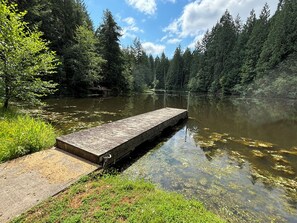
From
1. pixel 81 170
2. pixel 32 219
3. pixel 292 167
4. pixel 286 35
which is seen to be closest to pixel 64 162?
pixel 81 170

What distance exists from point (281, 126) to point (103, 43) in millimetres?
20241

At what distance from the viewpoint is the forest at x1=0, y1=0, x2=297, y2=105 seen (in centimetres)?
1705

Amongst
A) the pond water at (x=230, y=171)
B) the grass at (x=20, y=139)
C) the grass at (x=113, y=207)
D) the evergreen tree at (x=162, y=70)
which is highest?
the evergreen tree at (x=162, y=70)

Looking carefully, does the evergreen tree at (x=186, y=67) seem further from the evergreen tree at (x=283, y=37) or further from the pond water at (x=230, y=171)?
the pond water at (x=230, y=171)

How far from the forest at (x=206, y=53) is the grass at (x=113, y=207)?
6.31 metres

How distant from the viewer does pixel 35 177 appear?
2832 mm

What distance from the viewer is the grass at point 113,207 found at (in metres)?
2.08

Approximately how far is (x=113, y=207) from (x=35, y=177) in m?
1.50

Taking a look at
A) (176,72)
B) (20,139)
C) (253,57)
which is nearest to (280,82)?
(253,57)

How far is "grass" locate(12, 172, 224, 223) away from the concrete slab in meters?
0.17

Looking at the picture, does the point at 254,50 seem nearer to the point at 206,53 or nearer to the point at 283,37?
the point at 283,37

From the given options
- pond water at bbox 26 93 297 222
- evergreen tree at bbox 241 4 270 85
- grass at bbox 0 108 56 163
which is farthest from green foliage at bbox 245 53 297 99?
grass at bbox 0 108 56 163

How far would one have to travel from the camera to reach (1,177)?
2.74 m

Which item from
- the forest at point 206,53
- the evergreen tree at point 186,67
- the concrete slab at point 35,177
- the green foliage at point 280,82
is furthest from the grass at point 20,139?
the evergreen tree at point 186,67
